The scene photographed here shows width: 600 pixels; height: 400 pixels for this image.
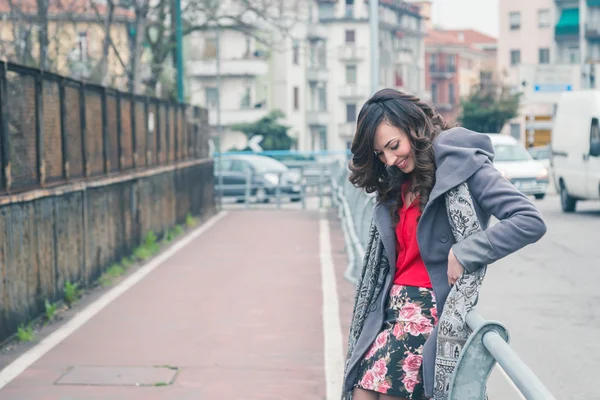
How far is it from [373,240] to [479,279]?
471 millimetres

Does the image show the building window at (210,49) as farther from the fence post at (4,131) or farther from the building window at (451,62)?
the fence post at (4,131)

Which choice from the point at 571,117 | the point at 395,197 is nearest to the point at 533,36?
the point at 571,117

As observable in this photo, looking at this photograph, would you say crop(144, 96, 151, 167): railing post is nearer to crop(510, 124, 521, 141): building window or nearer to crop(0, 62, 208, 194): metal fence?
crop(0, 62, 208, 194): metal fence

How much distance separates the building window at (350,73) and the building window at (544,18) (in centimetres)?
1721

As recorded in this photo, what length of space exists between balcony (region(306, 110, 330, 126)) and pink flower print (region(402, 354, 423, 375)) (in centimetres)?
7540

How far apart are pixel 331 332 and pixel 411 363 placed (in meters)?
5.48

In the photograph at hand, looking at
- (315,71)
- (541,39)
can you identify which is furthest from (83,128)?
(541,39)

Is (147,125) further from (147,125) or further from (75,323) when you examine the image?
(75,323)

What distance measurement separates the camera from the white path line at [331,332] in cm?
712

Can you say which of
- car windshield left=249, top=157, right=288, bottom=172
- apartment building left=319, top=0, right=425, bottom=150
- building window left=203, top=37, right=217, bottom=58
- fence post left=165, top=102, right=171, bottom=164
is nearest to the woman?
fence post left=165, top=102, right=171, bottom=164

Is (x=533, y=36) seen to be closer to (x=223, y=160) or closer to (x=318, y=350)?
(x=223, y=160)

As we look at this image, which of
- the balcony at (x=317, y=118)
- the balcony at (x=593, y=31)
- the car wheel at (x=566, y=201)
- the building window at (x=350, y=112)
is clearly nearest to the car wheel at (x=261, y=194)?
the car wheel at (x=566, y=201)

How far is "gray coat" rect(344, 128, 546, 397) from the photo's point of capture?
3389mm

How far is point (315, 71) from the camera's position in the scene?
79.8 metres
